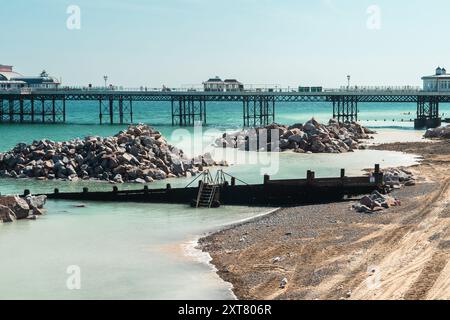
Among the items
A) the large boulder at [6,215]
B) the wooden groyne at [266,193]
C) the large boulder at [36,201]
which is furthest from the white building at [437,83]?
the large boulder at [6,215]

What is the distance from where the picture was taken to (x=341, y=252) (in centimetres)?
2500

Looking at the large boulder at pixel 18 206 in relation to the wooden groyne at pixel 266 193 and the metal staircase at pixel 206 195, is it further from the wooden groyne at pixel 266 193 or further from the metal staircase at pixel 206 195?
the metal staircase at pixel 206 195

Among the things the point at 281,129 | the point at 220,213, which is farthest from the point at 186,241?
the point at 281,129

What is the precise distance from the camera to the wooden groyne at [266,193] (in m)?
38.3

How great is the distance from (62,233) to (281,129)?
46.0 m

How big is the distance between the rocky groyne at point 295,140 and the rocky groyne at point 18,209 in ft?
118

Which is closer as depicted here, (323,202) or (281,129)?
(323,202)

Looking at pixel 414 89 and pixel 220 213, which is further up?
pixel 414 89

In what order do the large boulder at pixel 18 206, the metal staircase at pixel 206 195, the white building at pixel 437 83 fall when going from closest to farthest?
the large boulder at pixel 18 206 → the metal staircase at pixel 206 195 → the white building at pixel 437 83

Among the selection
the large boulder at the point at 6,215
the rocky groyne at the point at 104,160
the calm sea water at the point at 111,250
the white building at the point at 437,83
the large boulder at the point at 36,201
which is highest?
the white building at the point at 437,83

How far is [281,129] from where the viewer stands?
75.3 meters

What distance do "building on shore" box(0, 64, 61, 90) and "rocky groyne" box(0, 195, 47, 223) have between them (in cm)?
11135

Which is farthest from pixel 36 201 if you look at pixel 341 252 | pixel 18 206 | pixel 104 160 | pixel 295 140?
pixel 295 140
